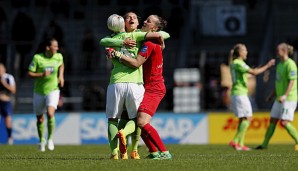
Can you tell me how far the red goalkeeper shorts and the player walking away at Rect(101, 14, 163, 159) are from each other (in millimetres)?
89

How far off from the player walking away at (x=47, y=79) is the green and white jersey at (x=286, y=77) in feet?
14.8

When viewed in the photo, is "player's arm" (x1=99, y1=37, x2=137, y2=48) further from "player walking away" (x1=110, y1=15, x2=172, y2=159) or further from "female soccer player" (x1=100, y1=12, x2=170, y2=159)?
"player walking away" (x1=110, y1=15, x2=172, y2=159)

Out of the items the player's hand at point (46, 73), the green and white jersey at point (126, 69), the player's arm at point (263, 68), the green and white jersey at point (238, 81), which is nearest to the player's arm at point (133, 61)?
the green and white jersey at point (126, 69)

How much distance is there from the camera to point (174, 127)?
26.1 metres

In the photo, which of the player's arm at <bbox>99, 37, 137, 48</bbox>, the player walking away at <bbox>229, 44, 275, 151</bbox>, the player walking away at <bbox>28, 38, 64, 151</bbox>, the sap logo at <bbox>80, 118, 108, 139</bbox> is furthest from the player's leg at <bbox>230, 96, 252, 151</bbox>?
the sap logo at <bbox>80, 118, 108, 139</bbox>

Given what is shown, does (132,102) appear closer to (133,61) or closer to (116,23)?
(133,61)

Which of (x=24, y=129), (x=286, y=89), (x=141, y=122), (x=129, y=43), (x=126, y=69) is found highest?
(x=129, y=43)

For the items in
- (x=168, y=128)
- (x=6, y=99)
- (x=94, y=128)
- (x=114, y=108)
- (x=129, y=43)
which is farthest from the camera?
(x=94, y=128)

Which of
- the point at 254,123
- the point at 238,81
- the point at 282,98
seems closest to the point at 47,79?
the point at 238,81

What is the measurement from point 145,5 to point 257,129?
9.00 m

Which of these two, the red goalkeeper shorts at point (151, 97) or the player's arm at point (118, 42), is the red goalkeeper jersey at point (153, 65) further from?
the player's arm at point (118, 42)

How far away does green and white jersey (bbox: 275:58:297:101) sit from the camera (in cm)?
1878

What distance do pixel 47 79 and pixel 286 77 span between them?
194 inches

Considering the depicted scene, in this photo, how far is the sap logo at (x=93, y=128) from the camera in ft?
85.7
